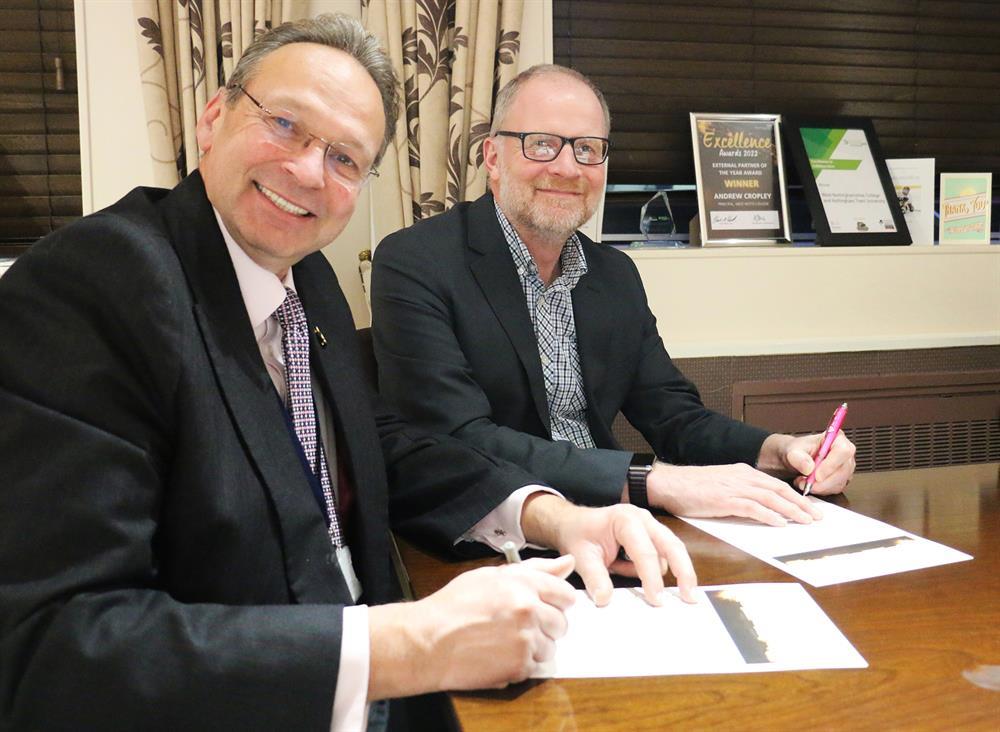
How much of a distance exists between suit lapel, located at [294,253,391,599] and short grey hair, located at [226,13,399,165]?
297 millimetres

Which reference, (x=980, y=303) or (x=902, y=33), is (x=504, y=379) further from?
(x=902, y=33)

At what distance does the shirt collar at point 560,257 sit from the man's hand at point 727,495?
0.70 meters

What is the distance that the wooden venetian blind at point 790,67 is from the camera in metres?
2.69

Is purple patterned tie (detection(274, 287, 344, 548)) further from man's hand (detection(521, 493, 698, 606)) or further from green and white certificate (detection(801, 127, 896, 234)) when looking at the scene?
green and white certificate (detection(801, 127, 896, 234))

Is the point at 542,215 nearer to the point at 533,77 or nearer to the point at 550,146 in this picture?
the point at 550,146

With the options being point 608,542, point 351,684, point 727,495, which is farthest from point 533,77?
point 351,684

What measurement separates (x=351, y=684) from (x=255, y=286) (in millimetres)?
508

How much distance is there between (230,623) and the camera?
67 cm

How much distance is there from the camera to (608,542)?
94 centimetres

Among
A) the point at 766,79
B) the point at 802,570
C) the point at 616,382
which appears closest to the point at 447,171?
the point at 616,382

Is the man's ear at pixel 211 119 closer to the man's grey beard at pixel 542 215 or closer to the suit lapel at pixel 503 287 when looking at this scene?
the suit lapel at pixel 503 287

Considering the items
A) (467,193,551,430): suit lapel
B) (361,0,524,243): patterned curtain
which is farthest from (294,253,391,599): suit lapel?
(361,0,524,243): patterned curtain

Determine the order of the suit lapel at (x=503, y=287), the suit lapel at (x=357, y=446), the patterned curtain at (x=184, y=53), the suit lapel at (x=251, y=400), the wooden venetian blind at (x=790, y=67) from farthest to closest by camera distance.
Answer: the wooden venetian blind at (x=790, y=67), the patterned curtain at (x=184, y=53), the suit lapel at (x=503, y=287), the suit lapel at (x=357, y=446), the suit lapel at (x=251, y=400)

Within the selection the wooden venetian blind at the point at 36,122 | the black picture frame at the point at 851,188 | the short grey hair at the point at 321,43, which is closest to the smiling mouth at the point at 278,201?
the short grey hair at the point at 321,43
